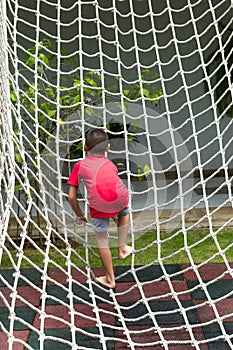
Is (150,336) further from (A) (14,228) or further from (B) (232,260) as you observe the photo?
(A) (14,228)

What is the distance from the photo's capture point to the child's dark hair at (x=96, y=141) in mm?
2334

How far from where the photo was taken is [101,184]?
236 cm

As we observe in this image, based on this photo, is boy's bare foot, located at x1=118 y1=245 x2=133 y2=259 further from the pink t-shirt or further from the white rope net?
the pink t-shirt

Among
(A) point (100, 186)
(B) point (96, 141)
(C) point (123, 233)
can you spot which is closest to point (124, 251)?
(C) point (123, 233)

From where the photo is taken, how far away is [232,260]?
322cm

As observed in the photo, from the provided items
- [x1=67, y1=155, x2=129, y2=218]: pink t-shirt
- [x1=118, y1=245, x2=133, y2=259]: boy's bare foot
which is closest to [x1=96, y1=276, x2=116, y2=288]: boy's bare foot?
[x1=118, y1=245, x2=133, y2=259]: boy's bare foot

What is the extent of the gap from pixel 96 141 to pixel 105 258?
40cm

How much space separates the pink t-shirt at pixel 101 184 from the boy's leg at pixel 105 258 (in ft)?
0.27

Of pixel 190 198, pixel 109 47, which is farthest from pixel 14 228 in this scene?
pixel 109 47

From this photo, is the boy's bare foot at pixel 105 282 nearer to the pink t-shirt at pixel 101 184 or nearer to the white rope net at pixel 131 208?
the white rope net at pixel 131 208

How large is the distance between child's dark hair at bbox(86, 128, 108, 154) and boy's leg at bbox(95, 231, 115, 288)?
0.30m

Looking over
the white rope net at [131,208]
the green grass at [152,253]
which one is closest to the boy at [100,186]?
the white rope net at [131,208]

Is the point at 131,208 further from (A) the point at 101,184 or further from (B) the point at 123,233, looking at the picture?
(A) the point at 101,184

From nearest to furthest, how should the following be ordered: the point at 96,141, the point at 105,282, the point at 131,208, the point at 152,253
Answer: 1. the point at 96,141
2. the point at 105,282
3. the point at 131,208
4. the point at 152,253
